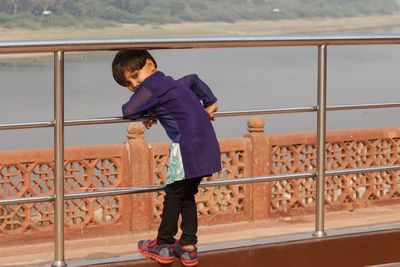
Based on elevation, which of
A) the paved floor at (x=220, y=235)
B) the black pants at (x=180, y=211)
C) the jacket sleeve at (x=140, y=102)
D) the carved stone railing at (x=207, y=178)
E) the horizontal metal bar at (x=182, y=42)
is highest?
the horizontal metal bar at (x=182, y=42)

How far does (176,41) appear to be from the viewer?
3.38 meters

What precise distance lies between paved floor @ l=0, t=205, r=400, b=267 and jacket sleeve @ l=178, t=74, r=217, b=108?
363 centimetres

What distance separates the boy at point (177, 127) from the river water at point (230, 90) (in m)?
13.7

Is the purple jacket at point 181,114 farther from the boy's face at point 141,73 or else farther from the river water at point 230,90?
the river water at point 230,90

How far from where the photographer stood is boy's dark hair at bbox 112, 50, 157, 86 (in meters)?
3.38

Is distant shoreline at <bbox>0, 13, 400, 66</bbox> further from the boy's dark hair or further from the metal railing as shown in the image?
the boy's dark hair

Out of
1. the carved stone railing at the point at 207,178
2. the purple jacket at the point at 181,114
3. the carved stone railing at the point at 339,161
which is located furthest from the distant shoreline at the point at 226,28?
the purple jacket at the point at 181,114

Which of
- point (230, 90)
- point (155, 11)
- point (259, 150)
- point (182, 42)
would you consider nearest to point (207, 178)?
point (259, 150)

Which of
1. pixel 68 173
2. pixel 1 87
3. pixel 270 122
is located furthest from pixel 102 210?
pixel 1 87

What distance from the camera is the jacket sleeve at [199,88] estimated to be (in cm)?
341

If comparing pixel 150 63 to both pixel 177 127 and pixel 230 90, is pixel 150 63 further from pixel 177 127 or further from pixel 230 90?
pixel 230 90

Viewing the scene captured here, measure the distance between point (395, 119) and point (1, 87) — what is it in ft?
49.5

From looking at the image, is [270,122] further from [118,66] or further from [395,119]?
[118,66]

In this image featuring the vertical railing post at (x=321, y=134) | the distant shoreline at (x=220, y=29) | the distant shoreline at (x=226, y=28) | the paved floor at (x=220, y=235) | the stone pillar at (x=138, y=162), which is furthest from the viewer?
the distant shoreline at (x=226, y=28)
